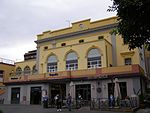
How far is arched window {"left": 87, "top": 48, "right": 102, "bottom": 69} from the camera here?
35.3 m

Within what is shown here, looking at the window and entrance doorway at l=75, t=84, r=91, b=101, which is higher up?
the window

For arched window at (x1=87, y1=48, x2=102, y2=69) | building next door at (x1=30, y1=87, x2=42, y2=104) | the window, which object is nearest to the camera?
arched window at (x1=87, y1=48, x2=102, y2=69)

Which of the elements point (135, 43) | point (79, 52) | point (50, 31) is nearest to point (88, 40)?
point (79, 52)

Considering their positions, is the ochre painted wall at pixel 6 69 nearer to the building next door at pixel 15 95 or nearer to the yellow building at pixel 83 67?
the yellow building at pixel 83 67

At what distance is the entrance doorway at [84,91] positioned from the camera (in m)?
32.4

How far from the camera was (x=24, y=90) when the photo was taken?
38812 millimetres

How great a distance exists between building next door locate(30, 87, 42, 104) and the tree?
25.7 metres

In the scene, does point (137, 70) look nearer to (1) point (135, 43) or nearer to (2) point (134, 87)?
(2) point (134, 87)

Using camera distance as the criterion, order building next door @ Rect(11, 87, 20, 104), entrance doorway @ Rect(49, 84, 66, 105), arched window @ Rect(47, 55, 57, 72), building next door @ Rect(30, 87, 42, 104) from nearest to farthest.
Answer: entrance doorway @ Rect(49, 84, 66, 105), building next door @ Rect(30, 87, 42, 104), building next door @ Rect(11, 87, 20, 104), arched window @ Rect(47, 55, 57, 72)

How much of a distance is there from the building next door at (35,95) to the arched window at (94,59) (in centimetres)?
887

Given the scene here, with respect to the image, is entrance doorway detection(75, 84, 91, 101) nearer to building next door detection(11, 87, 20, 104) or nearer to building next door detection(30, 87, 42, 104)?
building next door detection(30, 87, 42, 104)

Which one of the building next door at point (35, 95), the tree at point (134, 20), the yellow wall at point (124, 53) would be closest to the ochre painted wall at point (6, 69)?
the building next door at point (35, 95)

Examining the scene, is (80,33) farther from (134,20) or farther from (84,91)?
(134,20)

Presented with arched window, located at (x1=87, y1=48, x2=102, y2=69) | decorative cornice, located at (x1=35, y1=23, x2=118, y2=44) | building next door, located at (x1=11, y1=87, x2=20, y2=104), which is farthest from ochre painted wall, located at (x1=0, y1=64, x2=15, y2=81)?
arched window, located at (x1=87, y1=48, x2=102, y2=69)
